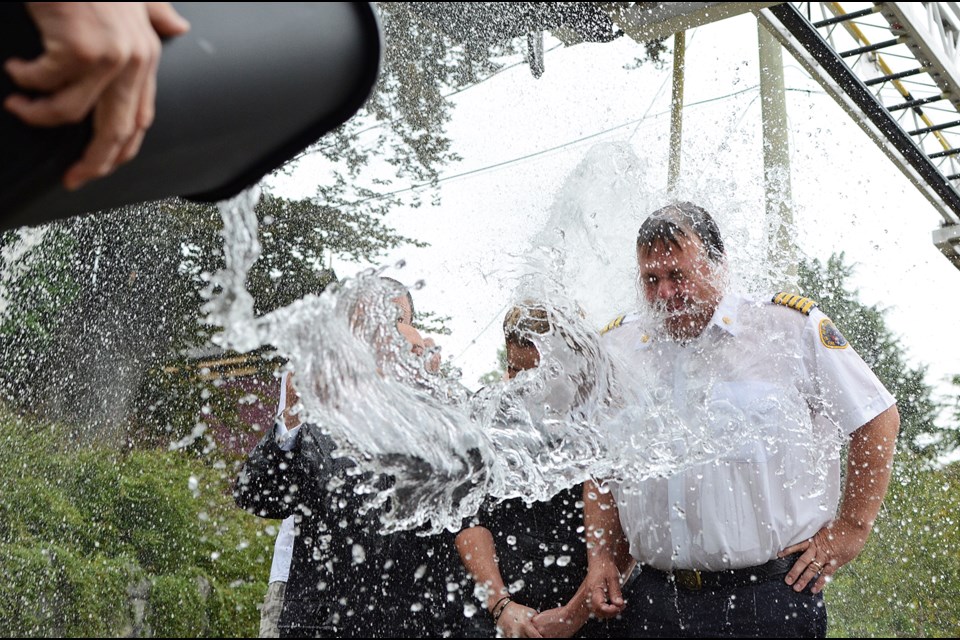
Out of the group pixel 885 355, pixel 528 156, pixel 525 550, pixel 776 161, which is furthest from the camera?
pixel 885 355

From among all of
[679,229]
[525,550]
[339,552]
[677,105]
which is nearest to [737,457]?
[679,229]

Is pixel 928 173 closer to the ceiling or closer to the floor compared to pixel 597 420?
closer to the ceiling

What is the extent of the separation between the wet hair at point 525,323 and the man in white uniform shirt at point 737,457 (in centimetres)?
25

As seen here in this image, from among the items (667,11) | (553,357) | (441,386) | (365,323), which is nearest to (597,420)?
(553,357)

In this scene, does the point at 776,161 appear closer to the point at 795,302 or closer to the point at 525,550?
the point at 795,302

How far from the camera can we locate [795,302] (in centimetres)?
227

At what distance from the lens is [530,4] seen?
4.59 metres

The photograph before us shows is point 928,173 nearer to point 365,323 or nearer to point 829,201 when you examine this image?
point 829,201

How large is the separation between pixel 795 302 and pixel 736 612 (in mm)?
758

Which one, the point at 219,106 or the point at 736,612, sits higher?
the point at 219,106

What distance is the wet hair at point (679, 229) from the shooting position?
7.51 feet

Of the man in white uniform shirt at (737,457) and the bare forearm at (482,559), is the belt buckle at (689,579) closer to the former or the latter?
the man in white uniform shirt at (737,457)

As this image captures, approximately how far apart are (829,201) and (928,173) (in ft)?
3.36

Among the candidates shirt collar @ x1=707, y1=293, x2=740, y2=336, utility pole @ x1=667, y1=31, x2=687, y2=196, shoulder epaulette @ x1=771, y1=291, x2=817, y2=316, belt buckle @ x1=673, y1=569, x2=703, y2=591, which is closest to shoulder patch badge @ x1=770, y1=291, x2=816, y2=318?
shoulder epaulette @ x1=771, y1=291, x2=817, y2=316
